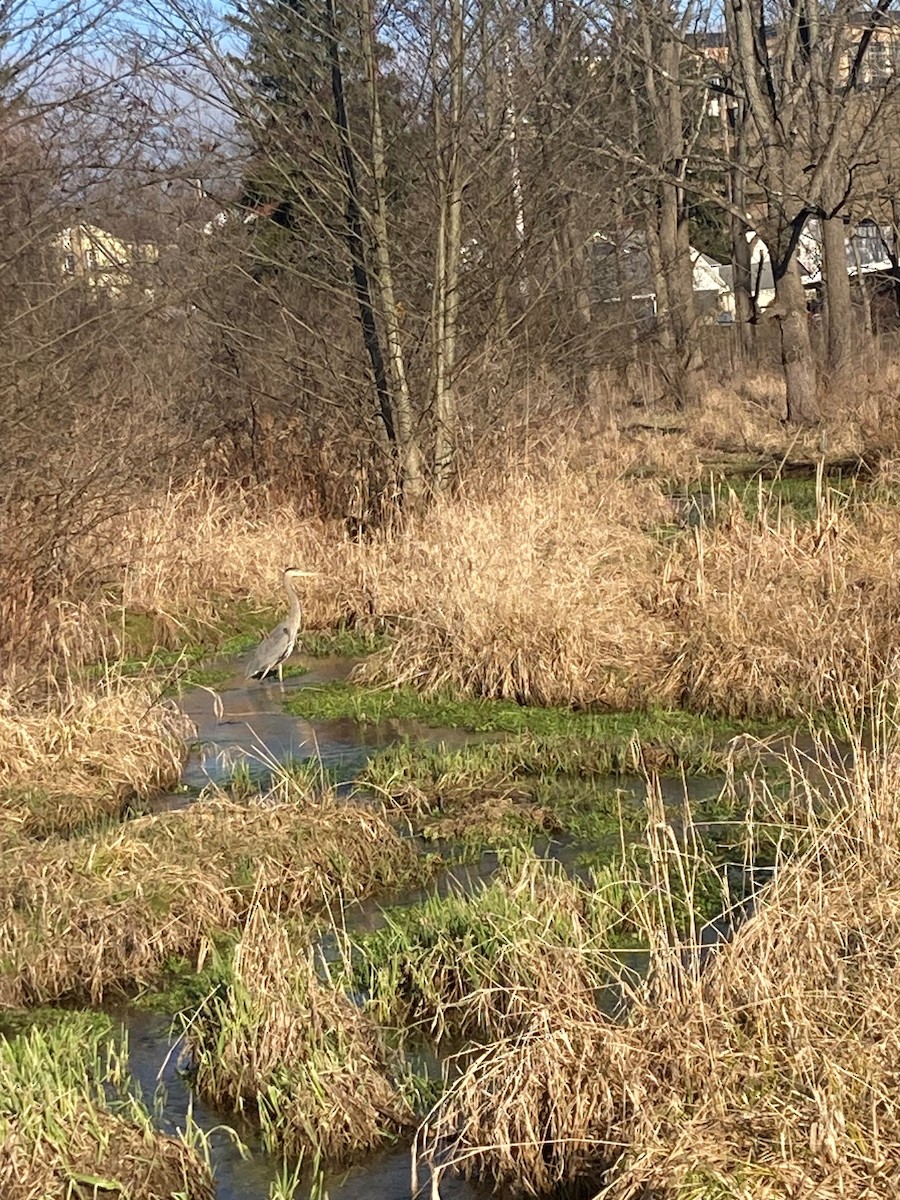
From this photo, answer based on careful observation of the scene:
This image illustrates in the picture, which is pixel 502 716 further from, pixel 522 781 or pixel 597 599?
pixel 522 781

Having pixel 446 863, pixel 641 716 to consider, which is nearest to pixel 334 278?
pixel 641 716

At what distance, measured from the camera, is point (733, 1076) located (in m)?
4.07

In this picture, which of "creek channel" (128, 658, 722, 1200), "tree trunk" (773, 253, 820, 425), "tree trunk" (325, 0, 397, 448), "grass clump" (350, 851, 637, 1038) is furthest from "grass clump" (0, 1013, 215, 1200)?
"tree trunk" (773, 253, 820, 425)

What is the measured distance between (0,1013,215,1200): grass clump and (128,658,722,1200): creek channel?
0.17 meters

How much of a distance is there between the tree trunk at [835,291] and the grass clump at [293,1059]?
63.8 feet

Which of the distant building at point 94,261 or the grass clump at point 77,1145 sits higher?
the distant building at point 94,261

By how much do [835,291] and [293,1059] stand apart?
21282mm

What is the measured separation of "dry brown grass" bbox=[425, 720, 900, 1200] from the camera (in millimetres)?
3752

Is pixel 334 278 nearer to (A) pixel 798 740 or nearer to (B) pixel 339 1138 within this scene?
(A) pixel 798 740

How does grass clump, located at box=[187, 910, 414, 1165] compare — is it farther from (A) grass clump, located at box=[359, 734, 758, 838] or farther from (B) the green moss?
(B) the green moss

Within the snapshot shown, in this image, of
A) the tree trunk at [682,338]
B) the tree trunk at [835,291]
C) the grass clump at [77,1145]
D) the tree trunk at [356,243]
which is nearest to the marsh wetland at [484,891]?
the grass clump at [77,1145]

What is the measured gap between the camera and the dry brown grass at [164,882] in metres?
5.95

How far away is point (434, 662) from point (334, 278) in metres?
4.54

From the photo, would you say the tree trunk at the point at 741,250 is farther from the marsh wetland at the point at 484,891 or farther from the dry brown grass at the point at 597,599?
the marsh wetland at the point at 484,891
